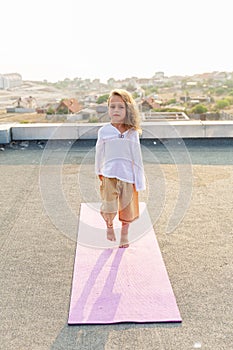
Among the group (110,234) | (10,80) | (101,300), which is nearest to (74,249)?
(110,234)

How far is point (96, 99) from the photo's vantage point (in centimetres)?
655

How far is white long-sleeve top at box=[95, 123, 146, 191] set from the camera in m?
2.92

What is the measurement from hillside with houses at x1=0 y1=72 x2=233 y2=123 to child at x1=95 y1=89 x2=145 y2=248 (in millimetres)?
578

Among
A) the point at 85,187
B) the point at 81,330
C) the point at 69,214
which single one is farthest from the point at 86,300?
the point at 85,187

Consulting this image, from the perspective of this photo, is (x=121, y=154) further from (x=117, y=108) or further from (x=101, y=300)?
(x=101, y=300)

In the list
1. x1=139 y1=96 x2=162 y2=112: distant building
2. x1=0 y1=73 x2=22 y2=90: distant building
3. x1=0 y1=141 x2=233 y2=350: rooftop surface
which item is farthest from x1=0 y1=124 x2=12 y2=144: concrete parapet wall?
x1=0 y1=73 x2=22 y2=90: distant building

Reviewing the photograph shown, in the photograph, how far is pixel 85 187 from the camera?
4672 millimetres

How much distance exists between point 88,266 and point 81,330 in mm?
706

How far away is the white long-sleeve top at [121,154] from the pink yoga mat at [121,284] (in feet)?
1.75

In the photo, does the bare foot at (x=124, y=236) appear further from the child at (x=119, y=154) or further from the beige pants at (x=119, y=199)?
the child at (x=119, y=154)

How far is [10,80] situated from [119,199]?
12.9 metres

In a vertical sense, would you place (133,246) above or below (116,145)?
below

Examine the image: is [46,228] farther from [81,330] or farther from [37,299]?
[81,330]

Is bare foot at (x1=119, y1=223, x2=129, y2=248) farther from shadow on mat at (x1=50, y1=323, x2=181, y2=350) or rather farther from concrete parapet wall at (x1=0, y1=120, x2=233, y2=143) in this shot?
concrete parapet wall at (x1=0, y1=120, x2=233, y2=143)
